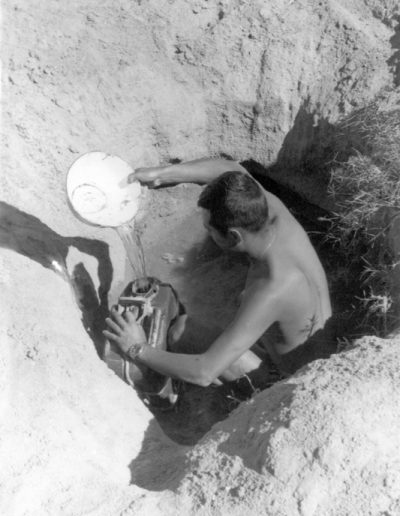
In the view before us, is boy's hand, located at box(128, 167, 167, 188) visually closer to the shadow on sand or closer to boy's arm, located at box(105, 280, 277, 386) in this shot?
the shadow on sand

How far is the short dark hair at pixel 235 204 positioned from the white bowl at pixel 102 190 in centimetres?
42

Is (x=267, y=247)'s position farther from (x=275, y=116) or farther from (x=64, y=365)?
(x=275, y=116)

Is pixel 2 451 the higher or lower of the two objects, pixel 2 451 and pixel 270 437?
the lower

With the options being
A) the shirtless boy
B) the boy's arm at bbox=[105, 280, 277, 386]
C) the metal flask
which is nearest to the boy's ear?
the shirtless boy

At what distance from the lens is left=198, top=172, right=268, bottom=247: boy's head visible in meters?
2.25

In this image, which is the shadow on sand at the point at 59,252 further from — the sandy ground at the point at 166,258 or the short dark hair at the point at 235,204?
the short dark hair at the point at 235,204

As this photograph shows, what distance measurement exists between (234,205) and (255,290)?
31 cm

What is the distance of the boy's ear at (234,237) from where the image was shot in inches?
90.2

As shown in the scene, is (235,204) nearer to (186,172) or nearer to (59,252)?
(186,172)

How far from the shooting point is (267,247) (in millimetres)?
2365

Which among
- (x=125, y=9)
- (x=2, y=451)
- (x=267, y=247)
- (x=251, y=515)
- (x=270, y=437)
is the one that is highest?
(x=125, y=9)

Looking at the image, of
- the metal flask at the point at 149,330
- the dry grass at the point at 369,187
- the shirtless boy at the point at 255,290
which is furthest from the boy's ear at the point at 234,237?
the dry grass at the point at 369,187

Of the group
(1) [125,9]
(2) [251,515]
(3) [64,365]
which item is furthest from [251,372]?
(1) [125,9]

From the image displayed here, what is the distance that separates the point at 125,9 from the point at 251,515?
2.39m
